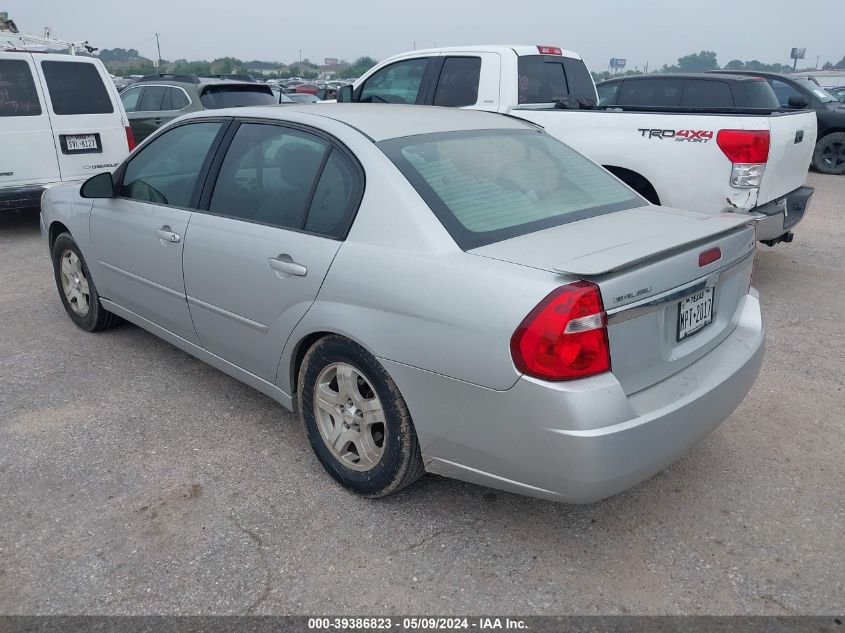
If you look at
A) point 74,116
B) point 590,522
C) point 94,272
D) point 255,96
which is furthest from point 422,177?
point 255,96

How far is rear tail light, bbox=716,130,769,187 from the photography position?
16.5 feet

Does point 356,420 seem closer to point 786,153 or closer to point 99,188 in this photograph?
point 99,188

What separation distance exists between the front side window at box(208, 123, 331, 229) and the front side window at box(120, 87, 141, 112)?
29.7 ft

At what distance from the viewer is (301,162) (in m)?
3.23

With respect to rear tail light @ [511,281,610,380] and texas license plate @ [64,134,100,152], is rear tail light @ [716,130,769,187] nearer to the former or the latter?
rear tail light @ [511,281,610,380]

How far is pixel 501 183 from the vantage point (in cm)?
306

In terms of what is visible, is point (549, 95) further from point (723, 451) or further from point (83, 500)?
point (83, 500)

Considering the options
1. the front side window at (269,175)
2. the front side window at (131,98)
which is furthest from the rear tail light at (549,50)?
the front side window at (131,98)

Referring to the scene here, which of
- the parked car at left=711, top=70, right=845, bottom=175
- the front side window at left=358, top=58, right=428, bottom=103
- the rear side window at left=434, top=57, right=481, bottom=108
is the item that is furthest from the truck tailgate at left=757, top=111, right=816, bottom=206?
the parked car at left=711, top=70, right=845, bottom=175

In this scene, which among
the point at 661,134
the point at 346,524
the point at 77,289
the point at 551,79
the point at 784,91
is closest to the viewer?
the point at 346,524

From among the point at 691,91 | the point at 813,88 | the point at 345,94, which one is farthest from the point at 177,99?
the point at 813,88

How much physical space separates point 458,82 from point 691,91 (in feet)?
12.8

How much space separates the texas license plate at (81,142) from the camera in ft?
25.6

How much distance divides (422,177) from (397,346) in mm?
734
